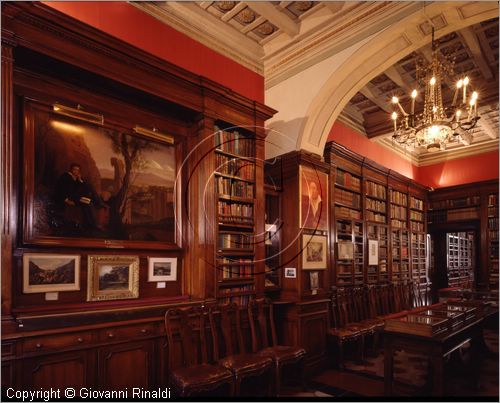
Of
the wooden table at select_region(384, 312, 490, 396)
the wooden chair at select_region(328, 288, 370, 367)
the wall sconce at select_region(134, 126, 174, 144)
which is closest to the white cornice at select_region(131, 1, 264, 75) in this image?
the wall sconce at select_region(134, 126, 174, 144)

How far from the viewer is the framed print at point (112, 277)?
358 cm

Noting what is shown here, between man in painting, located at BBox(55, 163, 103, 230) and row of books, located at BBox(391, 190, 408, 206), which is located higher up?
row of books, located at BBox(391, 190, 408, 206)

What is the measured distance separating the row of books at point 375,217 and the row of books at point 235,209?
3.70 m

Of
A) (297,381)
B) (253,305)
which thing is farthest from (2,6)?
(297,381)

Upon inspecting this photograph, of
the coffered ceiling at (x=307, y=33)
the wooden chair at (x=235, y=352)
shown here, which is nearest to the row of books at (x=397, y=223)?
the coffered ceiling at (x=307, y=33)

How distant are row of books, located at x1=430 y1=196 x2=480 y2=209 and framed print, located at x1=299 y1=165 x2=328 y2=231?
5.77m

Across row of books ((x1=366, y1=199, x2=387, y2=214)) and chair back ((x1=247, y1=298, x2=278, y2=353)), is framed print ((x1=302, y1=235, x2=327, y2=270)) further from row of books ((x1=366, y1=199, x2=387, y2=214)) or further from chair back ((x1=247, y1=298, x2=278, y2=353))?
row of books ((x1=366, y1=199, x2=387, y2=214))

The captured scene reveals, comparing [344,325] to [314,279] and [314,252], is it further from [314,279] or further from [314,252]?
[314,252]

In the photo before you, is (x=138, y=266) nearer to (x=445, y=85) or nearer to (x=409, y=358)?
(x=409, y=358)

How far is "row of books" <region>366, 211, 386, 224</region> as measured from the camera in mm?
7705

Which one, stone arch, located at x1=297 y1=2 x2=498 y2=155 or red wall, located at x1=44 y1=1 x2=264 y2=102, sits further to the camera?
stone arch, located at x1=297 y1=2 x2=498 y2=155

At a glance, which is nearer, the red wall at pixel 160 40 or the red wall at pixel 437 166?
the red wall at pixel 160 40

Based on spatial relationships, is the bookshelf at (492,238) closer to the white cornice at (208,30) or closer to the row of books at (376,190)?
the row of books at (376,190)

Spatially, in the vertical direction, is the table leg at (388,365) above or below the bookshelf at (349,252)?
below
